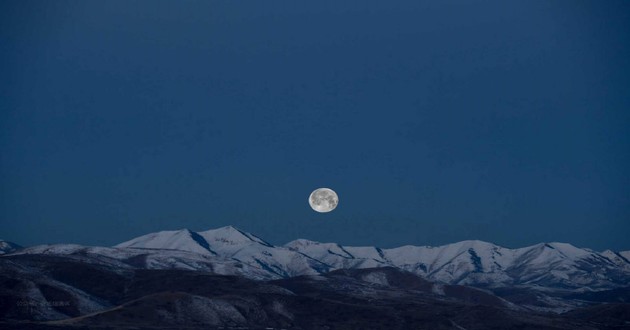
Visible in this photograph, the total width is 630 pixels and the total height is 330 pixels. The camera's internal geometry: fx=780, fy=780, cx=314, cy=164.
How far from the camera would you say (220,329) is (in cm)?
19850

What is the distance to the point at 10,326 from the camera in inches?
7037

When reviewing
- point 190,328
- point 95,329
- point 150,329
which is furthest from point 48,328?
point 190,328

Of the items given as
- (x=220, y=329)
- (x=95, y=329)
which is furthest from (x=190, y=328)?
(x=95, y=329)

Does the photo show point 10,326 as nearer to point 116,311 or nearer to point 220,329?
point 116,311

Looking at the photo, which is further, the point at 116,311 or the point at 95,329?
the point at 116,311

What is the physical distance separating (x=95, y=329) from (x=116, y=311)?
70.6 ft

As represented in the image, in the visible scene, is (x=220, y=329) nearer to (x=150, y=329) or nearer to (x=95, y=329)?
(x=150, y=329)

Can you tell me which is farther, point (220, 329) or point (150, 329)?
point (220, 329)

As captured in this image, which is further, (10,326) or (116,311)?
(116,311)

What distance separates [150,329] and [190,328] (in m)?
12.7

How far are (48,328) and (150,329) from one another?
23.3 m

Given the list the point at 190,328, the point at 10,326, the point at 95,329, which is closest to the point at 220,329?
the point at 190,328

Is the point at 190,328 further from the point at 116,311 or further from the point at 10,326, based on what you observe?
the point at 10,326

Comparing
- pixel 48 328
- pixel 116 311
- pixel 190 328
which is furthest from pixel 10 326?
pixel 190 328
